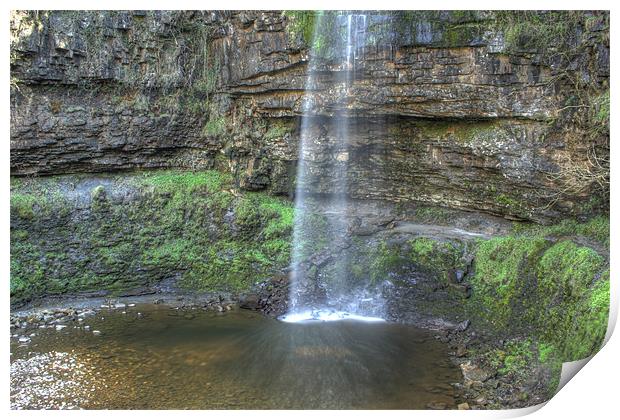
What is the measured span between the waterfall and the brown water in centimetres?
68

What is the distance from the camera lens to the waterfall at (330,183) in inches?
361

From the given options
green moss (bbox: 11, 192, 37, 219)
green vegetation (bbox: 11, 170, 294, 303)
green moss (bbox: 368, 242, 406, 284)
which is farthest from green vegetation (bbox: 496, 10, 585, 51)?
Answer: green moss (bbox: 11, 192, 37, 219)

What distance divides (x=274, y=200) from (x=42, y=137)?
4.74 meters

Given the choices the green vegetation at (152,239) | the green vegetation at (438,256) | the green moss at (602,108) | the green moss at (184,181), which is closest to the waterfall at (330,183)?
the green vegetation at (152,239)

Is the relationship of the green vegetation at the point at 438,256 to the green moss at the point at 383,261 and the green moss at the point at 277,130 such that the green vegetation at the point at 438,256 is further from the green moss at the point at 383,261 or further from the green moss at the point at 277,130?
the green moss at the point at 277,130

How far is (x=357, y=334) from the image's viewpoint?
8109 millimetres

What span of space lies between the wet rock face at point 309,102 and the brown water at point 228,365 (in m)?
3.22

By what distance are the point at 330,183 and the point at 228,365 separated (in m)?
4.94

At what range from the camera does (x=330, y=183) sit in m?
10.8

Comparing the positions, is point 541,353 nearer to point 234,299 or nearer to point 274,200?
point 234,299

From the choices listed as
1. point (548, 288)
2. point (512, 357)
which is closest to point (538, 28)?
point (548, 288)

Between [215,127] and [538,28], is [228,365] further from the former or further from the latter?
[538,28]

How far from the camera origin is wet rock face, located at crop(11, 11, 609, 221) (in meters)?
8.33
